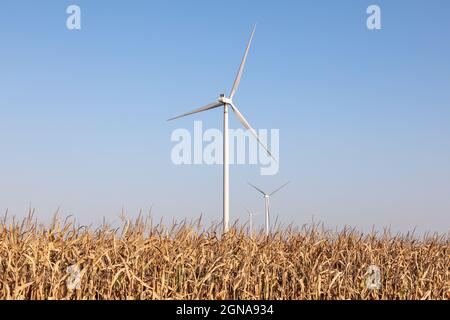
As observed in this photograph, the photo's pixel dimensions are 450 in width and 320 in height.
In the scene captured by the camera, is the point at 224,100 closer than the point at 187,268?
No

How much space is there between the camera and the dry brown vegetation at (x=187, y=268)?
10.8 metres

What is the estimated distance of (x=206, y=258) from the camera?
41.6 feet

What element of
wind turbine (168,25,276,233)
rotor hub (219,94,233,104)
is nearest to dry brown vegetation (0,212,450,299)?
wind turbine (168,25,276,233)

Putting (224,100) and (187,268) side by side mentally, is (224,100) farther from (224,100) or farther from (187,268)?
(187,268)

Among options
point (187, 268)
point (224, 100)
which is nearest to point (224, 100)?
point (224, 100)

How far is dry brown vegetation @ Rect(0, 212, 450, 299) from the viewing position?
10.8 m

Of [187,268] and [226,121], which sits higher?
[226,121]

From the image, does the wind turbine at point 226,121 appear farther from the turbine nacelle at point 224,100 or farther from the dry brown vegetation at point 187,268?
the dry brown vegetation at point 187,268

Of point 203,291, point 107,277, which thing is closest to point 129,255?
point 107,277

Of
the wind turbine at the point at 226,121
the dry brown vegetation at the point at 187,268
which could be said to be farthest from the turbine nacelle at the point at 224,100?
the dry brown vegetation at the point at 187,268

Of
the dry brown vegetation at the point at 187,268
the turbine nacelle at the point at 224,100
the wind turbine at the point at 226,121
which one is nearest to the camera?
the dry brown vegetation at the point at 187,268

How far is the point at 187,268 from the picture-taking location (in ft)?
39.0
